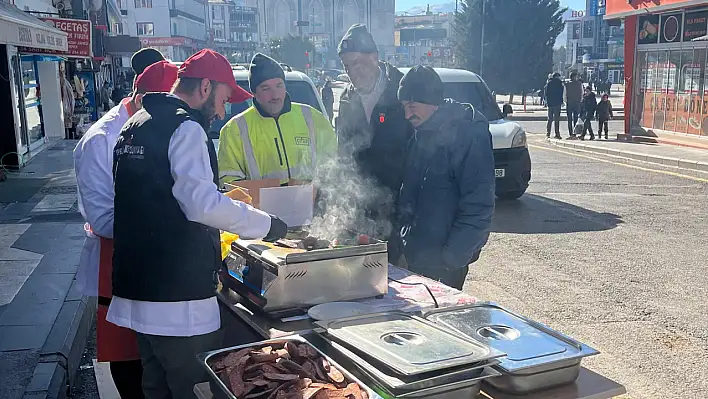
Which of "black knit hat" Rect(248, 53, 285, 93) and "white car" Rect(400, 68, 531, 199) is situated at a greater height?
"black knit hat" Rect(248, 53, 285, 93)

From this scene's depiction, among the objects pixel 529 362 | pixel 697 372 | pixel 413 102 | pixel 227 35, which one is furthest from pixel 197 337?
pixel 227 35

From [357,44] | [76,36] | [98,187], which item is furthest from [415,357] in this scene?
[76,36]

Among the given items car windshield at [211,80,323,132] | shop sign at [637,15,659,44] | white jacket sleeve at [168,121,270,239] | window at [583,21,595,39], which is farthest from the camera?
window at [583,21,595,39]

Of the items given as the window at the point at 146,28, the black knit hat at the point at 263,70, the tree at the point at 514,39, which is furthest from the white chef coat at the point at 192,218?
the window at the point at 146,28

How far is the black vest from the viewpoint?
8.47ft

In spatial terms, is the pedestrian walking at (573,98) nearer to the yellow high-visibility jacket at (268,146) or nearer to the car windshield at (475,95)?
the car windshield at (475,95)

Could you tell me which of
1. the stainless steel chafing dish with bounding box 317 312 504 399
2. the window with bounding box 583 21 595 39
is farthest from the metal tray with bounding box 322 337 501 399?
the window with bounding box 583 21 595 39

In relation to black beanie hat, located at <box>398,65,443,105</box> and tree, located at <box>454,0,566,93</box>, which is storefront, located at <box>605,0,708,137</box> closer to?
black beanie hat, located at <box>398,65,443,105</box>

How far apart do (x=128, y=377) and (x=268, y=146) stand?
1.54 meters

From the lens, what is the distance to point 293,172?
13.5 ft

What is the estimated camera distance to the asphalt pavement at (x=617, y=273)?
15.6ft

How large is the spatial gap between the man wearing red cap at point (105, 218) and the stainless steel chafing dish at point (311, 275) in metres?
0.83

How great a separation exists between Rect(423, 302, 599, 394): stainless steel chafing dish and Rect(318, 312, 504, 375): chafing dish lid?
3.6 inches

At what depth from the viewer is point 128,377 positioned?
11.7ft
